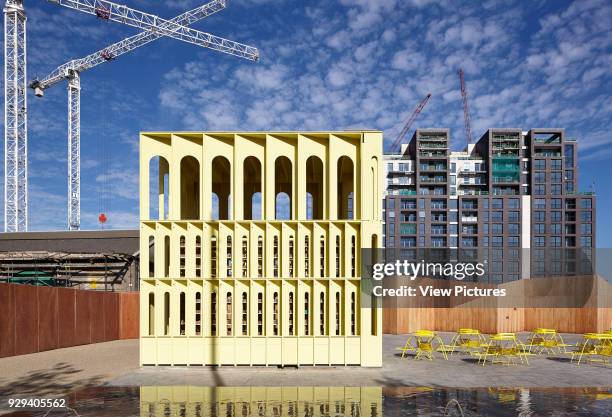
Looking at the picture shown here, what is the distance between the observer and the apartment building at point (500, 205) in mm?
93312

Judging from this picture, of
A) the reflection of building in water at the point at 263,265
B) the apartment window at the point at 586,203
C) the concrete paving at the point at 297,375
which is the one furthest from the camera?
the apartment window at the point at 586,203

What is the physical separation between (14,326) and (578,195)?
10579 cm

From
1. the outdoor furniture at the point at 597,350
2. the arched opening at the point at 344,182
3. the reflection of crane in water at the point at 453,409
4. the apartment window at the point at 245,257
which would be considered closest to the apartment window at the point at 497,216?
the outdoor furniture at the point at 597,350

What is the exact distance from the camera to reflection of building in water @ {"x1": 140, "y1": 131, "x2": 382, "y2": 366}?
16375 millimetres

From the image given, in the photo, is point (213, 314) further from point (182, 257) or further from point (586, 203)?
point (586, 203)

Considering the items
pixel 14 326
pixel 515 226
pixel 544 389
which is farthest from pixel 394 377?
pixel 515 226

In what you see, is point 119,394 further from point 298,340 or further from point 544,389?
point 544,389

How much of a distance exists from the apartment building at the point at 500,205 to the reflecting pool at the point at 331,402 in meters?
82.9

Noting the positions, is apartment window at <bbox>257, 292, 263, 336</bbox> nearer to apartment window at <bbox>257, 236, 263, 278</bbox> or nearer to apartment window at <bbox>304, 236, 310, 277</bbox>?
apartment window at <bbox>257, 236, 263, 278</bbox>

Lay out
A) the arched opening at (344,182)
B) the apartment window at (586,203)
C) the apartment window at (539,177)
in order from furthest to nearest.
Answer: the apartment window at (539,177) < the apartment window at (586,203) < the arched opening at (344,182)

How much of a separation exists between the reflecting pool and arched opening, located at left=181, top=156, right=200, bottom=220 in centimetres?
870

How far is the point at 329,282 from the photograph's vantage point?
1659cm

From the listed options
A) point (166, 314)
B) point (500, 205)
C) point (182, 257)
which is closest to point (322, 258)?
point (182, 257)

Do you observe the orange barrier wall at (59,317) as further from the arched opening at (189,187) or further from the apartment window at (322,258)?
the apartment window at (322,258)
